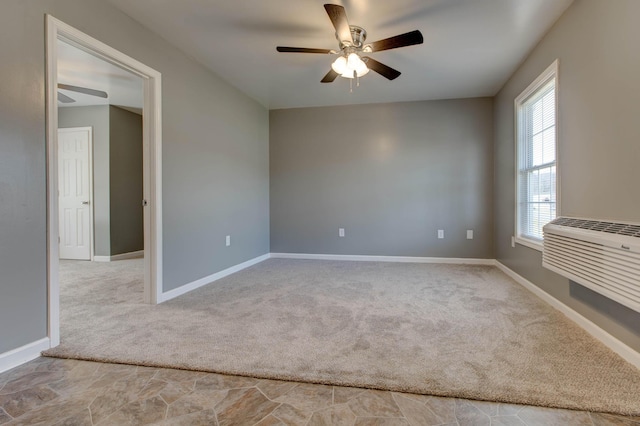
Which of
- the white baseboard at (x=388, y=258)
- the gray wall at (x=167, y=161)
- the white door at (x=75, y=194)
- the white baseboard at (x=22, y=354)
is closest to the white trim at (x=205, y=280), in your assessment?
the gray wall at (x=167, y=161)

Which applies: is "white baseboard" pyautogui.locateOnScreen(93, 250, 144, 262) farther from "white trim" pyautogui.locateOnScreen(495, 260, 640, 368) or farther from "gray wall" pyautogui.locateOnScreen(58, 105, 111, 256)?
"white trim" pyautogui.locateOnScreen(495, 260, 640, 368)

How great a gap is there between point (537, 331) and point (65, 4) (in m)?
3.77

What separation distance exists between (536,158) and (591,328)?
1.74 meters

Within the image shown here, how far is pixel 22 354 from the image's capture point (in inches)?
68.9

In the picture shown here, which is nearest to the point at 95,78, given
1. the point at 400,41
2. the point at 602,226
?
the point at 400,41

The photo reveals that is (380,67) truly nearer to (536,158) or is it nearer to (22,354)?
(536,158)

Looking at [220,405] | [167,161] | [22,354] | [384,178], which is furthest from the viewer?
[384,178]

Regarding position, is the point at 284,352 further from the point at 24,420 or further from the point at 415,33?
the point at 415,33

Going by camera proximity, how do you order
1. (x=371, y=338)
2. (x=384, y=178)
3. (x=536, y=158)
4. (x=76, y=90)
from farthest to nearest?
(x=384, y=178) < (x=76, y=90) < (x=536, y=158) < (x=371, y=338)

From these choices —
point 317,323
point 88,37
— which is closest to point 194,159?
point 88,37

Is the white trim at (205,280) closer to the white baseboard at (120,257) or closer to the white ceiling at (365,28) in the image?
the white baseboard at (120,257)

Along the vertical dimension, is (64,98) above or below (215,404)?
above

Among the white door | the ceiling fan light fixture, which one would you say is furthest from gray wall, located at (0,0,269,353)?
the white door

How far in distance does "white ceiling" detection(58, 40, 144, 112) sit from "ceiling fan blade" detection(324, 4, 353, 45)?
1.99m
